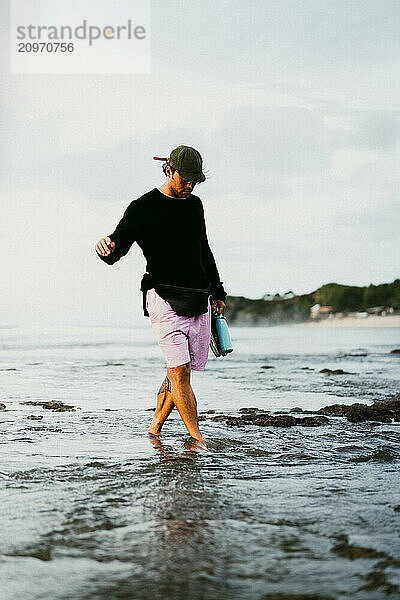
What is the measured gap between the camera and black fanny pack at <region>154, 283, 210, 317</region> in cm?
482

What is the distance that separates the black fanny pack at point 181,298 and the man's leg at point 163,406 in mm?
637

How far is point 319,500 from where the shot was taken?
3.15m

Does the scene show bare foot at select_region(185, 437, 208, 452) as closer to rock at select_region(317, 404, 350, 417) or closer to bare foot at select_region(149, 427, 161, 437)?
bare foot at select_region(149, 427, 161, 437)

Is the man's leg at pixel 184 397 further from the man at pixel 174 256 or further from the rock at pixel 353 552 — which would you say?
the rock at pixel 353 552

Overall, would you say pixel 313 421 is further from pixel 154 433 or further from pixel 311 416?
pixel 154 433

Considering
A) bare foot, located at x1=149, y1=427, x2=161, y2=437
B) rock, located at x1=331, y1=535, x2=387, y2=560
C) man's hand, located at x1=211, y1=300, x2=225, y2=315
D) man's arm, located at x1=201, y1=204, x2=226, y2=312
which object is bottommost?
bare foot, located at x1=149, y1=427, x2=161, y2=437

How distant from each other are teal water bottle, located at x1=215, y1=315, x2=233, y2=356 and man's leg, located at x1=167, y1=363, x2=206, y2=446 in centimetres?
49

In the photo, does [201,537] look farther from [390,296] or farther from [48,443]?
[390,296]

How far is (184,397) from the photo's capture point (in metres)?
4.82

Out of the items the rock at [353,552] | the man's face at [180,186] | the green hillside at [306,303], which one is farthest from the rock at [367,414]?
the green hillside at [306,303]

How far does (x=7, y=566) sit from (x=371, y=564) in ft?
4.07

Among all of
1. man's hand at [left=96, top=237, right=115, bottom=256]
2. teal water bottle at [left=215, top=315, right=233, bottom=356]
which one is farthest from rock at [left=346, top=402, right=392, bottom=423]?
man's hand at [left=96, top=237, right=115, bottom=256]

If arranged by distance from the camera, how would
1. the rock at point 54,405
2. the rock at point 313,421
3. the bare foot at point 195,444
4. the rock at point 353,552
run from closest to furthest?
1. the rock at point 353,552
2. the bare foot at point 195,444
3. the rock at point 313,421
4. the rock at point 54,405

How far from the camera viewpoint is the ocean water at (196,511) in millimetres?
2135
